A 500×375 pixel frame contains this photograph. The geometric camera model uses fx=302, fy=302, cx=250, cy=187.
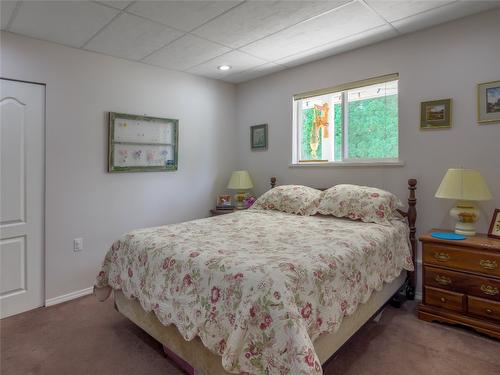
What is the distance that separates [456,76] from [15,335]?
403cm

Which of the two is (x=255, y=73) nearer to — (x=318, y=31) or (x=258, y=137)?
(x=258, y=137)

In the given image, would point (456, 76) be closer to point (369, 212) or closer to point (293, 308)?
point (369, 212)

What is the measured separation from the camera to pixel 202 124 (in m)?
3.98

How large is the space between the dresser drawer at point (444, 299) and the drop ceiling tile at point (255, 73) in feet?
9.18

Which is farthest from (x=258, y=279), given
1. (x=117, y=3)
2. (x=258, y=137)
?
(x=258, y=137)

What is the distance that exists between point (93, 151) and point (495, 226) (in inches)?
141

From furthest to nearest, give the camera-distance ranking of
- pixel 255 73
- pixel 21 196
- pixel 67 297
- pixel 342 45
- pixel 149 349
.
Answer: pixel 255 73 → pixel 342 45 → pixel 67 297 → pixel 21 196 → pixel 149 349

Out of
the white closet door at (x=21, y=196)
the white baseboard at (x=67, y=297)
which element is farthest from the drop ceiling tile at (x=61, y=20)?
the white baseboard at (x=67, y=297)

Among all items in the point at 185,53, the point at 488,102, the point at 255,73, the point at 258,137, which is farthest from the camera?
the point at 258,137

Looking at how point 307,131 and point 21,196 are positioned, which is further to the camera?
point 307,131

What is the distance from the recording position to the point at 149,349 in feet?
6.68

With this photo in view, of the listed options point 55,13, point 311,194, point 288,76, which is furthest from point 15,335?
point 288,76

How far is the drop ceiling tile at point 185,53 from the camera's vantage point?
2.85 metres

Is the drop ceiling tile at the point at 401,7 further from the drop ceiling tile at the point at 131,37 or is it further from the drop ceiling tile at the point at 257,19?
the drop ceiling tile at the point at 131,37
